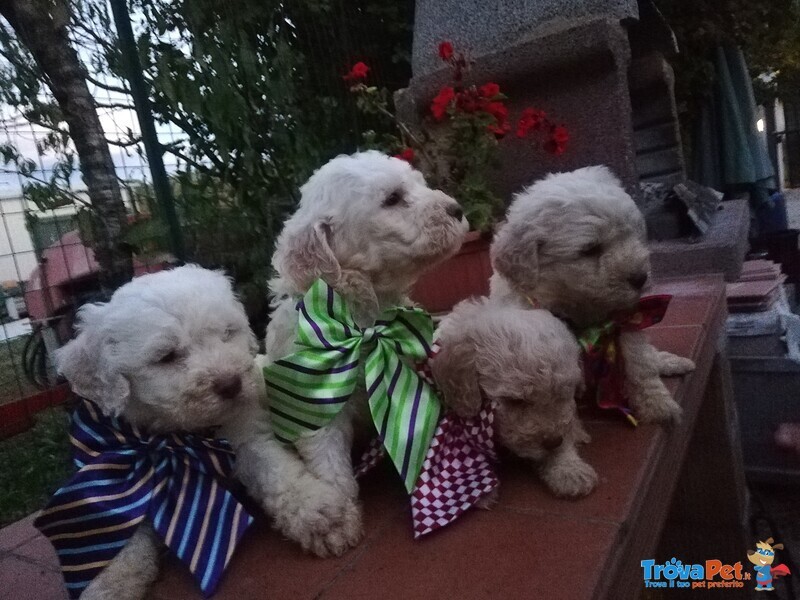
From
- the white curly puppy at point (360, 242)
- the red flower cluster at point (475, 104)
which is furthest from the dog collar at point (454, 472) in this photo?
the red flower cluster at point (475, 104)

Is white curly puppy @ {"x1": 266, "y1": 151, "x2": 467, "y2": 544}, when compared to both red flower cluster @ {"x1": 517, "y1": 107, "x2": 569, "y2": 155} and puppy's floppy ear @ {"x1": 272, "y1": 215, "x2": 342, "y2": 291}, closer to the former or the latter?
puppy's floppy ear @ {"x1": 272, "y1": 215, "x2": 342, "y2": 291}

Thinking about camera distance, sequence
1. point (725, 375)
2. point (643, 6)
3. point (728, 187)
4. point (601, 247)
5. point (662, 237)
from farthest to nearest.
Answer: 1. point (728, 187)
2. point (643, 6)
3. point (662, 237)
4. point (725, 375)
5. point (601, 247)

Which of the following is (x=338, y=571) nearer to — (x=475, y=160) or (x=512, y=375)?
(x=512, y=375)

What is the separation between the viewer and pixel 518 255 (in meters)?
1.89

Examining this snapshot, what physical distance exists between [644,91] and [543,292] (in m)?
4.06

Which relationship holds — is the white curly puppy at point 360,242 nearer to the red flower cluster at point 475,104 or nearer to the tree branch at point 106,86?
the tree branch at point 106,86

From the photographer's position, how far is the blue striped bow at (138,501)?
1479 mm

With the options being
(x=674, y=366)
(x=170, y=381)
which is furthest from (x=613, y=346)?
(x=170, y=381)

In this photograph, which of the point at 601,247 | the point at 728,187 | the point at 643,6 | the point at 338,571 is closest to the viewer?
the point at 338,571

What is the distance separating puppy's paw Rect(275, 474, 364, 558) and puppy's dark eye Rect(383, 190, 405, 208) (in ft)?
2.77

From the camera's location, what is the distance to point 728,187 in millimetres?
7258

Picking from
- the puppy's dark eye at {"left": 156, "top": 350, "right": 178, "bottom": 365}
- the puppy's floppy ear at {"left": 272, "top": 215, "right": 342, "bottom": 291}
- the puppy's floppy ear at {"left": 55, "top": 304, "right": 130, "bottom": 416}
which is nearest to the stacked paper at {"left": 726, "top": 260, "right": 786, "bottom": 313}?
the puppy's floppy ear at {"left": 272, "top": 215, "right": 342, "bottom": 291}

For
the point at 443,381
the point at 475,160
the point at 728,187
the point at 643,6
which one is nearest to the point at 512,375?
the point at 443,381

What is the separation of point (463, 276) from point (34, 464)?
255cm
